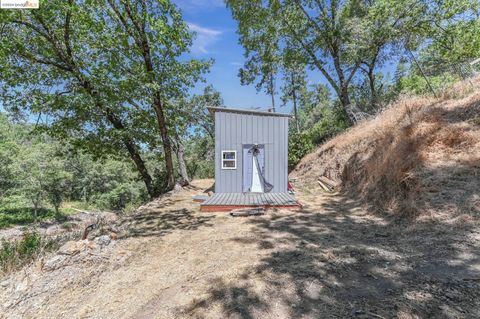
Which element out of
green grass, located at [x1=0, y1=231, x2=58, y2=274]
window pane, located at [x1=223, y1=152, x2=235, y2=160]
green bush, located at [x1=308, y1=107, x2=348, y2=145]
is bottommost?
green grass, located at [x1=0, y1=231, x2=58, y2=274]

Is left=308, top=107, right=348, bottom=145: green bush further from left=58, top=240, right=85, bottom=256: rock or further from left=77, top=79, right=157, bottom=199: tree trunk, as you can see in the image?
left=58, top=240, right=85, bottom=256: rock

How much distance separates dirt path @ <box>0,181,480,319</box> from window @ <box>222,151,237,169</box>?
15.9 feet

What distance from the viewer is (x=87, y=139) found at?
9.29 m

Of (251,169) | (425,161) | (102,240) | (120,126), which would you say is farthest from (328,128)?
(102,240)

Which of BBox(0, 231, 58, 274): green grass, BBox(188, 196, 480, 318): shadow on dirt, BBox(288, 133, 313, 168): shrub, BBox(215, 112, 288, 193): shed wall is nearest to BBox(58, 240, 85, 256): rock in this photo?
BBox(0, 231, 58, 274): green grass

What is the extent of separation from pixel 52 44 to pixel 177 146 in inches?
295

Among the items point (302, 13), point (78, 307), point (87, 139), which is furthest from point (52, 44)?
point (302, 13)

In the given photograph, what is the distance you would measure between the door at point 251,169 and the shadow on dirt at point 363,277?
513 centimetres

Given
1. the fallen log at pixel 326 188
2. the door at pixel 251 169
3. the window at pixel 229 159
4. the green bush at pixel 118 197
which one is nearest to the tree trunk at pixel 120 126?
the window at pixel 229 159

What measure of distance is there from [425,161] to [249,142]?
233 inches

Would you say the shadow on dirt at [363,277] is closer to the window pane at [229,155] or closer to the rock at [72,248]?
the rock at [72,248]

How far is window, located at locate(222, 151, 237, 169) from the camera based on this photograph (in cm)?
970

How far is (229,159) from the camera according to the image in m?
9.71

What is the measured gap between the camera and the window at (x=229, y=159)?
31.8 ft
